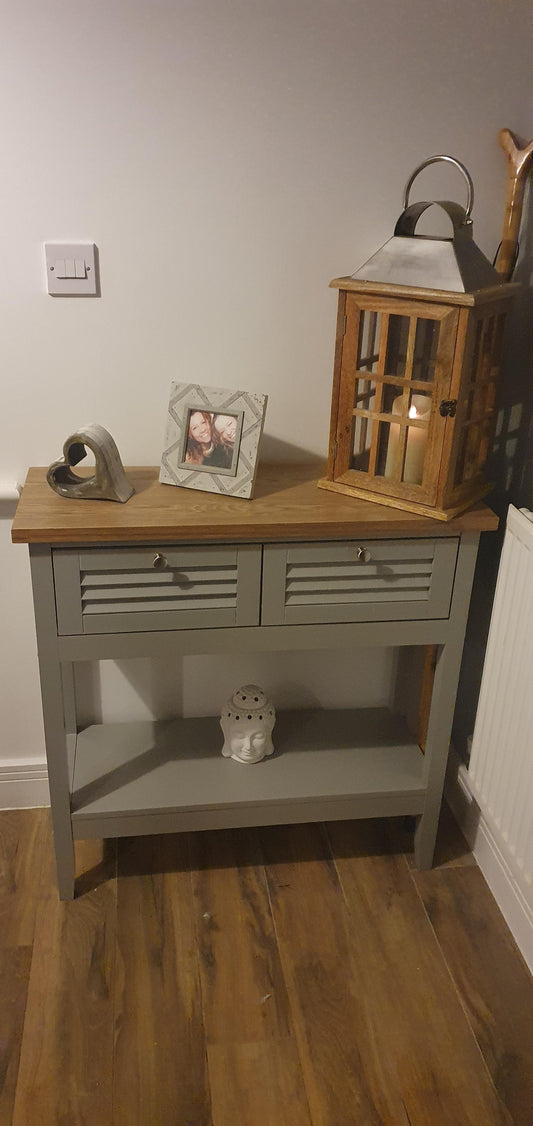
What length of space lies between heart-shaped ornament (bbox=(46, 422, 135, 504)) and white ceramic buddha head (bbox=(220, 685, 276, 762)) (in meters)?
0.54

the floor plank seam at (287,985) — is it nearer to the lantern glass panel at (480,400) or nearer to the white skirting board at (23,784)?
the white skirting board at (23,784)

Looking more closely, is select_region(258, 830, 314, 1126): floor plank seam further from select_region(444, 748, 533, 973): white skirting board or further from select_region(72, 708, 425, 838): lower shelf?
select_region(444, 748, 533, 973): white skirting board

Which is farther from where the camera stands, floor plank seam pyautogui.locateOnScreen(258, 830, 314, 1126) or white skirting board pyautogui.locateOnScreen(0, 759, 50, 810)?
→ white skirting board pyautogui.locateOnScreen(0, 759, 50, 810)

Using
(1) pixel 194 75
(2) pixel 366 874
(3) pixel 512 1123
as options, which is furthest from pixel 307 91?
(3) pixel 512 1123

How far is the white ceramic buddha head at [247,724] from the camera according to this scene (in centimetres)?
190

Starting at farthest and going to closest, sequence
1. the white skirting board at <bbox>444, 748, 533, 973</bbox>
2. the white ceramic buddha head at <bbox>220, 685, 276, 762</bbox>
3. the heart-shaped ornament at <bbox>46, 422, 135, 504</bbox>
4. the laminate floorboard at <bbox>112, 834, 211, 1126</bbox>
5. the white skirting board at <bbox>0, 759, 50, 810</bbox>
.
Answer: the white skirting board at <bbox>0, 759, 50, 810</bbox> < the white ceramic buddha head at <bbox>220, 685, 276, 762</bbox> < the white skirting board at <bbox>444, 748, 533, 973</bbox> < the heart-shaped ornament at <bbox>46, 422, 135, 504</bbox> < the laminate floorboard at <bbox>112, 834, 211, 1126</bbox>

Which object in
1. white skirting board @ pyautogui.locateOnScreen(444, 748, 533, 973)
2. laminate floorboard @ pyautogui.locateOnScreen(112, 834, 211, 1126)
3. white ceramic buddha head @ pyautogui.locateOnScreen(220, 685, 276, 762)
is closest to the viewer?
laminate floorboard @ pyautogui.locateOnScreen(112, 834, 211, 1126)

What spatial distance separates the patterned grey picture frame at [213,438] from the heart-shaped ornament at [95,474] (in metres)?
0.11

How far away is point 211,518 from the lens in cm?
155

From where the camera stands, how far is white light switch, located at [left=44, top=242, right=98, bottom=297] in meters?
1.65

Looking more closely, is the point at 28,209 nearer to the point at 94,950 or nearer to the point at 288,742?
the point at 288,742

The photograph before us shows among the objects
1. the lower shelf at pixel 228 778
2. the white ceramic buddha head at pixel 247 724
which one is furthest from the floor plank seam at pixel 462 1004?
the white ceramic buddha head at pixel 247 724

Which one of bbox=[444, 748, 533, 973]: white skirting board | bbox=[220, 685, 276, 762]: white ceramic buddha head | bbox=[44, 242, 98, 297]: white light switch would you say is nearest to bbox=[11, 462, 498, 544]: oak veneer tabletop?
bbox=[44, 242, 98, 297]: white light switch

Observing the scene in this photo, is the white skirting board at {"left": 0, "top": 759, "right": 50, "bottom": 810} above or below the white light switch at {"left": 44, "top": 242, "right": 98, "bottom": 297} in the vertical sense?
below
